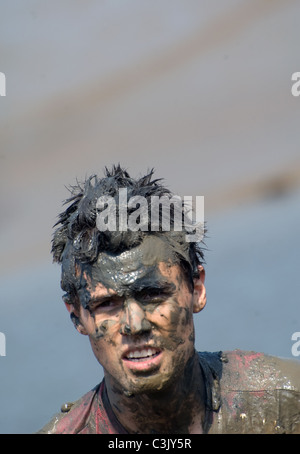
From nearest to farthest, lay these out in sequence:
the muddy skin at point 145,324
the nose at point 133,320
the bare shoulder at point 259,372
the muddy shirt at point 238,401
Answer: the nose at point 133,320
the muddy skin at point 145,324
the muddy shirt at point 238,401
the bare shoulder at point 259,372

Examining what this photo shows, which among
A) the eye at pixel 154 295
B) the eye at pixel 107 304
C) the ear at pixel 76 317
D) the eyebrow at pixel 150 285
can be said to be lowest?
the ear at pixel 76 317

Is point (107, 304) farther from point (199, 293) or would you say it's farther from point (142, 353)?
point (199, 293)

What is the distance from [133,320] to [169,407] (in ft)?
2.44

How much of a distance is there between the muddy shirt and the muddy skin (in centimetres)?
26

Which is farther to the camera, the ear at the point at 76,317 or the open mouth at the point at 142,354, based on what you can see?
the ear at the point at 76,317

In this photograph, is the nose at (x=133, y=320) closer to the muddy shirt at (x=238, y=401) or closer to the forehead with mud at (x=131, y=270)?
the forehead with mud at (x=131, y=270)

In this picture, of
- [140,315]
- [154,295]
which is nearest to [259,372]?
[154,295]

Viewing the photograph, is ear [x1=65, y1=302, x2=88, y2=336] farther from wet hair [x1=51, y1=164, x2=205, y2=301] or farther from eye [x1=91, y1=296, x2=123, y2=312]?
eye [x1=91, y1=296, x2=123, y2=312]

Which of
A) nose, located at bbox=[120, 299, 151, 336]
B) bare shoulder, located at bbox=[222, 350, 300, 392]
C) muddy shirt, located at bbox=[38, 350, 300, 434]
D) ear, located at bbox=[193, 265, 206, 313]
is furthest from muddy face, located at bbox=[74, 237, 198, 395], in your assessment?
bare shoulder, located at bbox=[222, 350, 300, 392]

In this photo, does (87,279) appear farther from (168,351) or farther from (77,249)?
(168,351)

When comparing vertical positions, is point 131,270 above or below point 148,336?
above

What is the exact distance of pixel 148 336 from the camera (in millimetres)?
5945

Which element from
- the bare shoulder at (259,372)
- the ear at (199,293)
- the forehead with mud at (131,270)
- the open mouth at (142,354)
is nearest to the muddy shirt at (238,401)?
the bare shoulder at (259,372)

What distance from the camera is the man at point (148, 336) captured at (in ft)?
19.7
